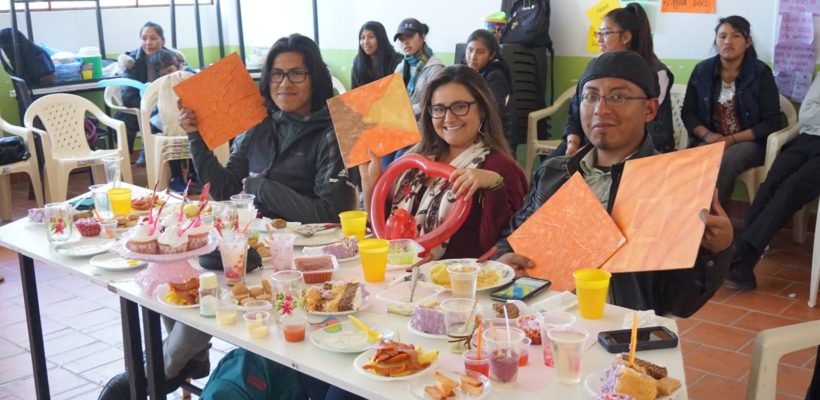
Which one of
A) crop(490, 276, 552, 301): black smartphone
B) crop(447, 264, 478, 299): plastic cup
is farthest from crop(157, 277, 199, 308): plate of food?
crop(490, 276, 552, 301): black smartphone

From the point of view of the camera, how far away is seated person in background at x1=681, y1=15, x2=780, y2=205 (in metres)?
4.87

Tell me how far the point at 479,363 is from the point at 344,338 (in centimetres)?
36

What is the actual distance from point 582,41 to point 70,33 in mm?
4945

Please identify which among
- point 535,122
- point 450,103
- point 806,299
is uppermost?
point 450,103

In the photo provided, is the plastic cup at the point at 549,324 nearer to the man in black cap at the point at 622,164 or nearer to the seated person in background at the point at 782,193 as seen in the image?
the man in black cap at the point at 622,164

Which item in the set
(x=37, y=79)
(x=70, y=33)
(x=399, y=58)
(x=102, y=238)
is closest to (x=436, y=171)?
(x=102, y=238)

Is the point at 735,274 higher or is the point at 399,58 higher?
the point at 399,58

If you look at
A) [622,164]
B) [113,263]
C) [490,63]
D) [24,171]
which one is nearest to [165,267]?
[113,263]

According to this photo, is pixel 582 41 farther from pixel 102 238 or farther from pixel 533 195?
pixel 102 238

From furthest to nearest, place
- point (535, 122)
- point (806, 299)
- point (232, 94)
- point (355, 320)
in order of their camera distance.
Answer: point (535, 122) → point (806, 299) → point (232, 94) → point (355, 320)

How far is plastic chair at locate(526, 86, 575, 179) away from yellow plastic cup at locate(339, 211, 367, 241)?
3.40 m

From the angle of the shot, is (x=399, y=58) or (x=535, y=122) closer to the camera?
(x=535, y=122)

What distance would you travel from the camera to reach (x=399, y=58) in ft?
22.4

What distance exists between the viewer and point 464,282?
2.09 metres
